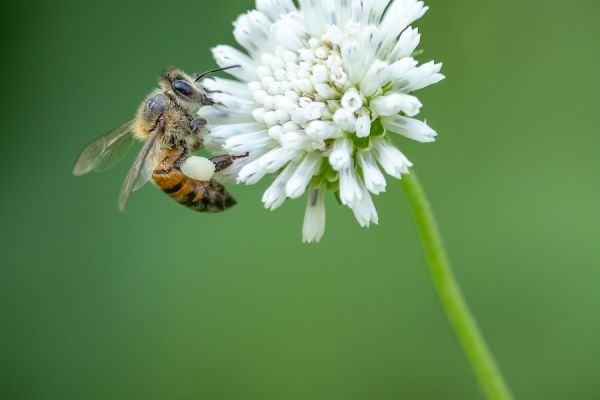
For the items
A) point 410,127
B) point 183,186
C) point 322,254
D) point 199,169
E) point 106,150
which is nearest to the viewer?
point 410,127

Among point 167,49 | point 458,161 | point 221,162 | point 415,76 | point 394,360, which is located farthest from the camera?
point 167,49

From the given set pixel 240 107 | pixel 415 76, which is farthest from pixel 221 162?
pixel 415 76

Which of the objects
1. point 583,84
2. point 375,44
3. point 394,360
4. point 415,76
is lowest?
point 394,360

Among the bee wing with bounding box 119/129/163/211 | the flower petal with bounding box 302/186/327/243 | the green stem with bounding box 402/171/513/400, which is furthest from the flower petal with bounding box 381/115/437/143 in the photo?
the bee wing with bounding box 119/129/163/211

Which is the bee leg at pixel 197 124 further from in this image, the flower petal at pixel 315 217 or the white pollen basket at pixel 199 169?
the flower petal at pixel 315 217

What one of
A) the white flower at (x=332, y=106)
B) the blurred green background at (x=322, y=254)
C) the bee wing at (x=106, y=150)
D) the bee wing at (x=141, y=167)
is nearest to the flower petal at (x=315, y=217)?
the white flower at (x=332, y=106)

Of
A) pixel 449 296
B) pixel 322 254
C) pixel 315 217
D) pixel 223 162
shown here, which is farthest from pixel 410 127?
pixel 322 254

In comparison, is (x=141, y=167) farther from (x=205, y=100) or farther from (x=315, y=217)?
(x=315, y=217)

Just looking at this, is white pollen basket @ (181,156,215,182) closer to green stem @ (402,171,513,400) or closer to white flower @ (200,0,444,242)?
white flower @ (200,0,444,242)

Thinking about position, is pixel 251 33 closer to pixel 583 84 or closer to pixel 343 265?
pixel 343 265
